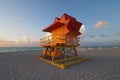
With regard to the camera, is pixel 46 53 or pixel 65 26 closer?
pixel 65 26

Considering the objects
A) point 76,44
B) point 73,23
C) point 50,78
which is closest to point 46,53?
point 76,44

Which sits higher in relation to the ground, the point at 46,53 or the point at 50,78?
the point at 46,53

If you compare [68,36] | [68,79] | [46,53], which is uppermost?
[68,36]

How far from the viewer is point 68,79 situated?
347 inches

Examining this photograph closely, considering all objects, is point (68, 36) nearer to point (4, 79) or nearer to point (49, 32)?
point (49, 32)

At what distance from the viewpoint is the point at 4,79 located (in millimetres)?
8766

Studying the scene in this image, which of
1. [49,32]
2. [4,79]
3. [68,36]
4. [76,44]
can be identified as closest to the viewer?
[4,79]

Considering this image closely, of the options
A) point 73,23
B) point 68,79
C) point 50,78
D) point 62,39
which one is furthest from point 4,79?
point 73,23

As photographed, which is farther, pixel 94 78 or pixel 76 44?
pixel 76 44

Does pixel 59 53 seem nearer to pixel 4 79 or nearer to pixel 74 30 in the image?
pixel 74 30

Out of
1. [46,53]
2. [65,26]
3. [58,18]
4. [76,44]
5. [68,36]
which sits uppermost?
[58,18]

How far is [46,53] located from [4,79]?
11266 mm

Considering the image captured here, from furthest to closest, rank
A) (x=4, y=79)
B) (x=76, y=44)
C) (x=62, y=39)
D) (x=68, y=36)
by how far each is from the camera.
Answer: (x=76, y=44)
(x=68, y=36)
(x=62, y=39)
(x=4, y=79)

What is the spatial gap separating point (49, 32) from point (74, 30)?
475 cm
